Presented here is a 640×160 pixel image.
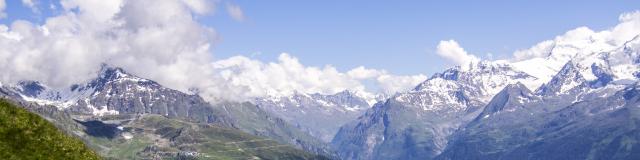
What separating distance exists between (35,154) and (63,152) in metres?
2.56

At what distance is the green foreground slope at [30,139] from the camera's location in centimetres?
6138

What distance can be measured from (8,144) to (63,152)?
14.6ft

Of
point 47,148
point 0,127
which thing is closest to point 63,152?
point 47,148

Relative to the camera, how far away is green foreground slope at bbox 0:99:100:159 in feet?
201

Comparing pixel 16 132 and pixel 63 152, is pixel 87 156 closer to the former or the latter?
pixel 63 152

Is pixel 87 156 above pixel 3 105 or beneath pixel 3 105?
beneath

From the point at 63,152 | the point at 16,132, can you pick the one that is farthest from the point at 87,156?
the point at 16,132

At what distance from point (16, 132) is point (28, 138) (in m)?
1.03

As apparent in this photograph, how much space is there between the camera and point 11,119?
6278 centimetres

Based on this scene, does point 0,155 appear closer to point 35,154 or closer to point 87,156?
point 35,154

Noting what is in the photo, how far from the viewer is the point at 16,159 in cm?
6031

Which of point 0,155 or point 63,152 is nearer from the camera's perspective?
point 0,155

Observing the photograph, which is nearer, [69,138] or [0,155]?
[0,155]

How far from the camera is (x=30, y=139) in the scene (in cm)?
6259
